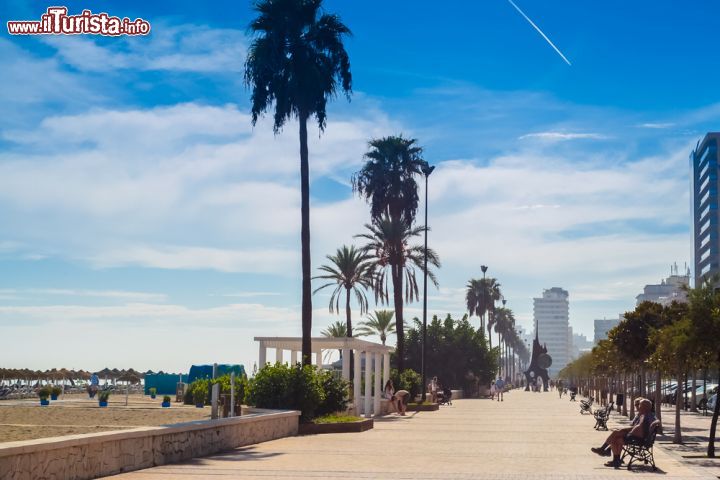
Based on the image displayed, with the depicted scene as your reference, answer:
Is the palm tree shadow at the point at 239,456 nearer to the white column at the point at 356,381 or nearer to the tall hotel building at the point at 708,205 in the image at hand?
the white column at the point at 356,381

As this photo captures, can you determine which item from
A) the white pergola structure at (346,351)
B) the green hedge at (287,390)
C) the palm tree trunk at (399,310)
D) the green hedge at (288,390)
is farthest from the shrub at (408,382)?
the green hedge at (287,390)

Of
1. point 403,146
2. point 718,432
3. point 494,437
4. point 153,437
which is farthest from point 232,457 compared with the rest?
point 403,146

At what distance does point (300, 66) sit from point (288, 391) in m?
10.9

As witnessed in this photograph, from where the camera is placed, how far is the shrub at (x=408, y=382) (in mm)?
49500

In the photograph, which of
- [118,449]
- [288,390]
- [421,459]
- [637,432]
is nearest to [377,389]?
[288,390]

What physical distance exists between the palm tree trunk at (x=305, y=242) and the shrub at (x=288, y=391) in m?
2.61

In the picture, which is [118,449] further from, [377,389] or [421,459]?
[377,389]

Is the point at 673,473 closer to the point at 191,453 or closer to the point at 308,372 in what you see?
the point at 191,453

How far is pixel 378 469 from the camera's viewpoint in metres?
16.6

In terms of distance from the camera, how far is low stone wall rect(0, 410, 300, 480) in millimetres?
12352

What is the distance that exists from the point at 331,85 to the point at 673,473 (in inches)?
739

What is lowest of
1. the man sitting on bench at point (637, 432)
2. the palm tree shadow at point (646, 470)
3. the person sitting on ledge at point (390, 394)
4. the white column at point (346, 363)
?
the person sitting on ledge at point (390, 394)

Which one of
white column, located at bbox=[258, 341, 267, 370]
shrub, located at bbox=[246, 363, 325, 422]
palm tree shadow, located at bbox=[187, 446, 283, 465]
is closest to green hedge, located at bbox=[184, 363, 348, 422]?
shrub, located at bbox=[246, 363, 325, 422]

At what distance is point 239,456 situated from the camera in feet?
61.1
